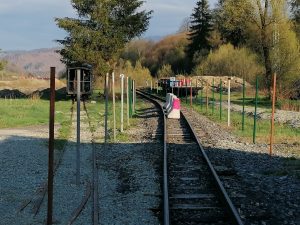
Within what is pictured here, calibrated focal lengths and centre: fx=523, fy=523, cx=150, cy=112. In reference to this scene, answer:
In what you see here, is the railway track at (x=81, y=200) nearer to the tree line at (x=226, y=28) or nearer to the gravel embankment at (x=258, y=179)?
the gravel embankment at (x=258, y=179)

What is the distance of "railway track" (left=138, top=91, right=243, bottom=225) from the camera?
782cm

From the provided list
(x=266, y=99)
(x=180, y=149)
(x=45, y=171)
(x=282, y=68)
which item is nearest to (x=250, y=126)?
(x=180, y=149)

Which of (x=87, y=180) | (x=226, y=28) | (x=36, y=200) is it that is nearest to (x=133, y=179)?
(x=87, y=180)

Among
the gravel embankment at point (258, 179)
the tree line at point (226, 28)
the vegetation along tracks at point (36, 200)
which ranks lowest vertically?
the vegetation along tracks at point (36, 200)

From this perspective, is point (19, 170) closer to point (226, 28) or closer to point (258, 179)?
point (258, 179)

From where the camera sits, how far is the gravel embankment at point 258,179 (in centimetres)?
816

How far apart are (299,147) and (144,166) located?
5.70 meters

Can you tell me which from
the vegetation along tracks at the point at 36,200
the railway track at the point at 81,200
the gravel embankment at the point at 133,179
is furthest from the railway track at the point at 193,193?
the vegetation along tracks at the point at 36,200

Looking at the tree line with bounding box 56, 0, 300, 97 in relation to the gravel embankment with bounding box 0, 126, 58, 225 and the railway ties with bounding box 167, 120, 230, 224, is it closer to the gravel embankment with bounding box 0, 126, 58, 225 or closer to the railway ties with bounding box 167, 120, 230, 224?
the gravel embankment with bounding box 0, 126, 58, 225

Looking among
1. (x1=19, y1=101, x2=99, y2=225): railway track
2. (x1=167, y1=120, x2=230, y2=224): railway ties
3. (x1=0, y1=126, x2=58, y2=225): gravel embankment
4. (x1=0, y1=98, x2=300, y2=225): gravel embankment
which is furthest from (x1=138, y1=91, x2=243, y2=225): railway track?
(x1=0, y1=126, x2=58, y2=225): gravel embankment

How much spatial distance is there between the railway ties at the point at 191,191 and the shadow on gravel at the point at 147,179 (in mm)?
307

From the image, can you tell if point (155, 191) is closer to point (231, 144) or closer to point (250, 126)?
point (231, 144)

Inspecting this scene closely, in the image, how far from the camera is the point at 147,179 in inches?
421

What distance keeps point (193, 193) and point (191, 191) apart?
0.17 m
